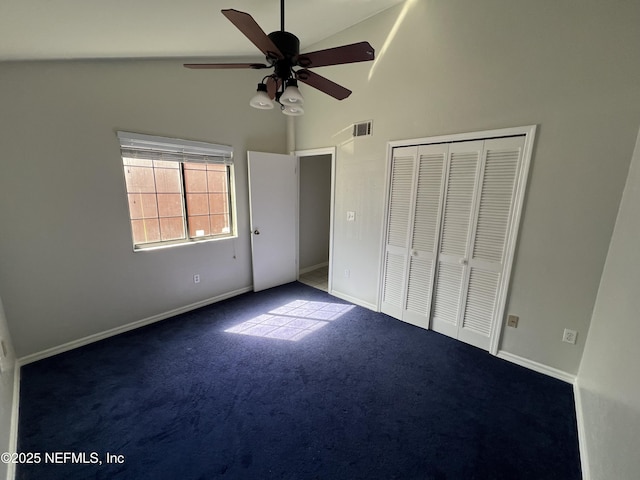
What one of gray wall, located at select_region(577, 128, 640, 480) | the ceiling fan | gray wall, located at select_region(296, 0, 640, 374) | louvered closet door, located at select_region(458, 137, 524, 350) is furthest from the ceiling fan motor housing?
gray wall, located at select_region(577, 128, 640, 480)

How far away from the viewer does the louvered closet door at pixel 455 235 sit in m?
2.41

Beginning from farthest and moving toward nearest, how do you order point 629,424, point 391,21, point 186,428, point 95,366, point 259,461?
point 391,21
point 95,366
point 186,428
point 259,461
point 629,424

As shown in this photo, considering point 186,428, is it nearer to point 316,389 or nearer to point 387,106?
point 316,389

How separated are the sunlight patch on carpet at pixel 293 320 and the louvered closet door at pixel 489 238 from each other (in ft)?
4.67

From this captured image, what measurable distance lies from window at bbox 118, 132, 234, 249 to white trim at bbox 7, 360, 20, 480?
51.6 inches

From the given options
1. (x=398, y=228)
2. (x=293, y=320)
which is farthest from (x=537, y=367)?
(x=293, y=320)

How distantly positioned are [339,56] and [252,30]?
1.66ft

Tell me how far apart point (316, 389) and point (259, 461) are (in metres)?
0.63

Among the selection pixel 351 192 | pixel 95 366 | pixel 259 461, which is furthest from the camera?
pixel 351 192

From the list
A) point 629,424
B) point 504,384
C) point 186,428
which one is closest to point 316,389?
point 186,428

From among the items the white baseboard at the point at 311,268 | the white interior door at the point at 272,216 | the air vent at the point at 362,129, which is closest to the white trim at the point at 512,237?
the air vent at the point at 362,129

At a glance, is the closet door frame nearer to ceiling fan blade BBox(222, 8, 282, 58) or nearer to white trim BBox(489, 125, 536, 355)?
white trim BBox(489, 125, 536, 355)

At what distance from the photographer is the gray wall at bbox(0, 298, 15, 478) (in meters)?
1.39

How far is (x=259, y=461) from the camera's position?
4.96 ft
